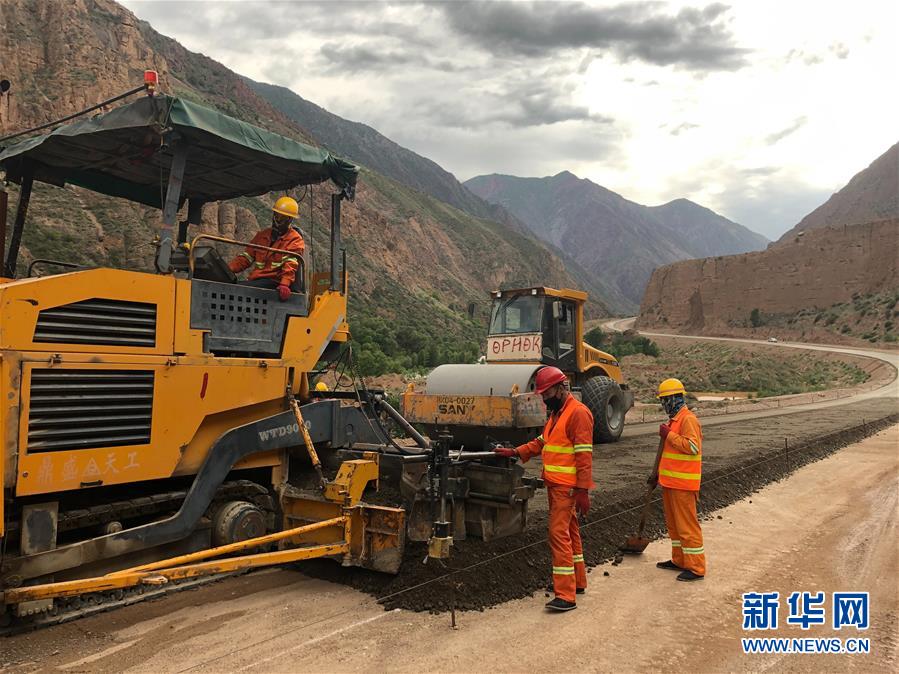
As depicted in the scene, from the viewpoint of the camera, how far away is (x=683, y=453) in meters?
6.04

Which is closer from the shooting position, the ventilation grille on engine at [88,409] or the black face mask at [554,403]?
the ventilation grille on engine at [88,409]

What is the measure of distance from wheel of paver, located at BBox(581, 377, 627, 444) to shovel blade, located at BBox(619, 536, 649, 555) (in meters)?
5.81

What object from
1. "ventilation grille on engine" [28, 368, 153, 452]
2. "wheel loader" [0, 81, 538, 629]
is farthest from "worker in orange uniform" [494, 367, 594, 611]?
"ventilation grille on engine" [28, 368, 153, 452]

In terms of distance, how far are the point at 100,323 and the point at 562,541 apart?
3.55 m

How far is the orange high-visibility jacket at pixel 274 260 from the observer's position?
559 centimetres

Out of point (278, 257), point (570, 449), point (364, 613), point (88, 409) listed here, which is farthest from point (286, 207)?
point (364, 613)

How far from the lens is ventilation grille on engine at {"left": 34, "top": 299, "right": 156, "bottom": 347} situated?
4133mm

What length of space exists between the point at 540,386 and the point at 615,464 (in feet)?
20.8

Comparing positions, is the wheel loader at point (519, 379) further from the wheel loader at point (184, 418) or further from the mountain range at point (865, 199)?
the mountain range at point (865, 199)

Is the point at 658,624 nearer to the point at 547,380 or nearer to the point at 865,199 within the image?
the point at 547,380

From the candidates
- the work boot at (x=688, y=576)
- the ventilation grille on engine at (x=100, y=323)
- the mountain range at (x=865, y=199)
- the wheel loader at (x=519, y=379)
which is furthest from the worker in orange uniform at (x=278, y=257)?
the mountain range at (x=865, y=199)

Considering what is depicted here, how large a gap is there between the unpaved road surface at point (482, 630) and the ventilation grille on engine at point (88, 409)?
1.21m

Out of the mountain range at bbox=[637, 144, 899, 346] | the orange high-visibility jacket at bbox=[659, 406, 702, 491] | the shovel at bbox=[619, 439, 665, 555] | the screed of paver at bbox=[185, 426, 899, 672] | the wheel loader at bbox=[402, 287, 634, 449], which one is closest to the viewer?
the screed of paver at bbox=[185, 426, 899, 672]

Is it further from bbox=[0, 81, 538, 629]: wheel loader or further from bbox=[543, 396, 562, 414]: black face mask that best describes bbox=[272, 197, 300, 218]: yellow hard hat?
bbox=[543, 396, 562, 414]: black face mask
